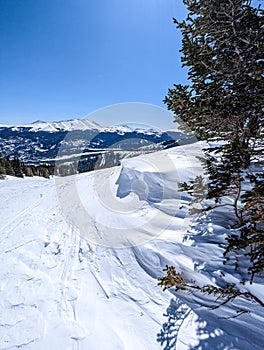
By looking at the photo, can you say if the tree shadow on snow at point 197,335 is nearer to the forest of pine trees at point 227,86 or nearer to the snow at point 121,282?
the snow at point 121,282

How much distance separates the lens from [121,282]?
182 inches

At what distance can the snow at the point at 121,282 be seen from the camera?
10.7 ft

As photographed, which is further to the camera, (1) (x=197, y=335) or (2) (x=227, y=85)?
(2) (x=227, y=85)

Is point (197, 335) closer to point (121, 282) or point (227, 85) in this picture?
point (121, 282)

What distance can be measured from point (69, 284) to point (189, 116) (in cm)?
493

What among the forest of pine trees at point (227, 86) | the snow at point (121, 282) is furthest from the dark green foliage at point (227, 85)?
the snow at point (121, 282)

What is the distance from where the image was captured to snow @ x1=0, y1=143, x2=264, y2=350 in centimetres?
325

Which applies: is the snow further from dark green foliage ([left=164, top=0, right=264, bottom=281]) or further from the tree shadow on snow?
dark green foliage ([left=164, top=0, right=264, bottom=281])

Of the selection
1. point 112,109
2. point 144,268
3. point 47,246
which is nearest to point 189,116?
point 144,268

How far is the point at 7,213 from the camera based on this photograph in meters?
10.9

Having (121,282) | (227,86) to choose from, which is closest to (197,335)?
(121,282)

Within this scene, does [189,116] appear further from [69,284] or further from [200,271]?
[69,284]

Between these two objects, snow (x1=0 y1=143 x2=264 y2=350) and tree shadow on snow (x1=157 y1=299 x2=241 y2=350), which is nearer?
tree shadow on snow (x1=157 y1=299 x2=241 y2=350)

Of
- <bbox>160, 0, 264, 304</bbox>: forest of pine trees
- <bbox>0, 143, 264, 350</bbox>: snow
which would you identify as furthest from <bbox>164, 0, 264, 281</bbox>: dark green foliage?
<bbox>0, 143, 264, 350</bbox>: snow
